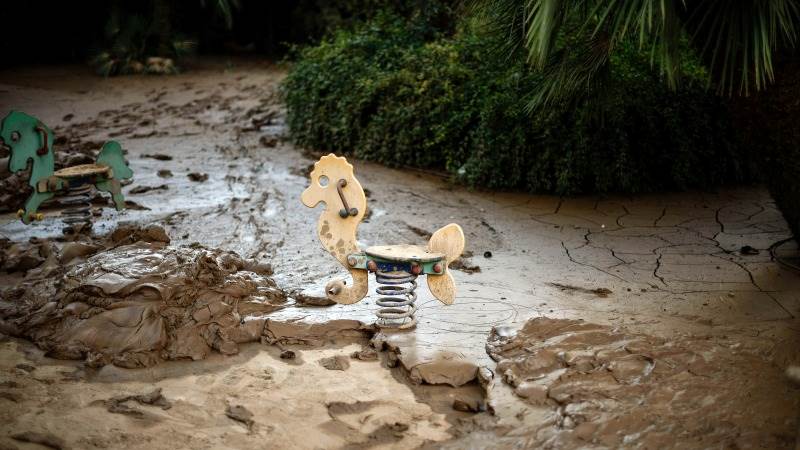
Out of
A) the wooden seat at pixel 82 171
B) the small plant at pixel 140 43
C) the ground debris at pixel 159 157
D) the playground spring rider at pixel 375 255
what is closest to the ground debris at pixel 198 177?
the ground debris at pixel 159 157

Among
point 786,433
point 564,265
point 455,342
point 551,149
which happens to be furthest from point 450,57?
point 786,433

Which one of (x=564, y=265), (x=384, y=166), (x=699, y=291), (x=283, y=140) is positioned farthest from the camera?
(x=283, y=140)

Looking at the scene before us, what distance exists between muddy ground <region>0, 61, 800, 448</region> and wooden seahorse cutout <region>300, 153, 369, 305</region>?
0.70 ft

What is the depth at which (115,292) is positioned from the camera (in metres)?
5.14

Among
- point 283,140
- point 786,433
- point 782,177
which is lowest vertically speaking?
point 283,140

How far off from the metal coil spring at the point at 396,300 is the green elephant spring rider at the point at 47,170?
321 cm

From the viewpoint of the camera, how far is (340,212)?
5.23 meters

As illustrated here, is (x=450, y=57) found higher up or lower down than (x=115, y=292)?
higher up

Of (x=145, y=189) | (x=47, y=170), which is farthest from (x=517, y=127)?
(x=47, y=170)

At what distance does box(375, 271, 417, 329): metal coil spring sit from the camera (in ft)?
16.8

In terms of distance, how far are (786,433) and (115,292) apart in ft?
12.2

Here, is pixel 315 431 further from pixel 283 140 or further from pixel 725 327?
pixel 283 140

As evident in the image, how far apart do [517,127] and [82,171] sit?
3.92 metres

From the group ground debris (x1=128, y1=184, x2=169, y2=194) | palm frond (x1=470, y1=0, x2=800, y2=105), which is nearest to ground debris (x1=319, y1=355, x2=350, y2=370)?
palm frond (x1=470, y1=0, x2=800, y2=105)
